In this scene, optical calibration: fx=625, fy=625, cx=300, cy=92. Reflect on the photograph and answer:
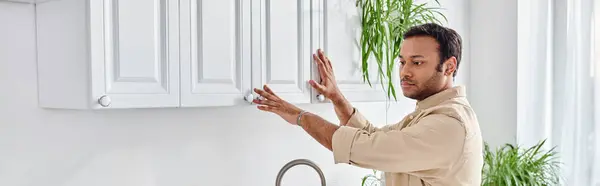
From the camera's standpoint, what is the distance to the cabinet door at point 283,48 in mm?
1911

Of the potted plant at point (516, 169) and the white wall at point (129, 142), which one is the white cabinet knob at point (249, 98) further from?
the potted plant at point (516, 169)

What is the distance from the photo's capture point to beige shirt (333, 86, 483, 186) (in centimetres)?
172

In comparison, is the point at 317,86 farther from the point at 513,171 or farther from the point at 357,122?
the point at 513,171

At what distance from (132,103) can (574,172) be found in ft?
7.79

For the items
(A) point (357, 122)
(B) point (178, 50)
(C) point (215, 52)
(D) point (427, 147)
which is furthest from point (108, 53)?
(A) point (357, 122)

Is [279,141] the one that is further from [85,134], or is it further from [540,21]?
[540,21]

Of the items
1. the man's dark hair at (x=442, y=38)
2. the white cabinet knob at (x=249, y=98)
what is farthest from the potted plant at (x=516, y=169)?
the white cabinet knob at (x=249, y=98)

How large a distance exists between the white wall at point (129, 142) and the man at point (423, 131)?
36cm

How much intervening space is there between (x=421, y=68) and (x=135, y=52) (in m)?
0.85

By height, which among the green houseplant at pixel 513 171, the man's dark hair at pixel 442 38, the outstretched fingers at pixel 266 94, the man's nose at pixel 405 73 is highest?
the man's dark hair at pixel 442 38

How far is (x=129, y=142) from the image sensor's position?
6.40 feet

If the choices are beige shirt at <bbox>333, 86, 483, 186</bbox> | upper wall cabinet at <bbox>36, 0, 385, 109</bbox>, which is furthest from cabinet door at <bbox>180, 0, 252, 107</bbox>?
beige shirt at <bbox>333, 86, 483, 186</bbox>

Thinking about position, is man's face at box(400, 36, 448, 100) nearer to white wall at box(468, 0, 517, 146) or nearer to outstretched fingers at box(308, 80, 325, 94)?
outstretched fingers at box(308, 80, 325, 94)

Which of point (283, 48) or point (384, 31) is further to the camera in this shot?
point (384, 31)
